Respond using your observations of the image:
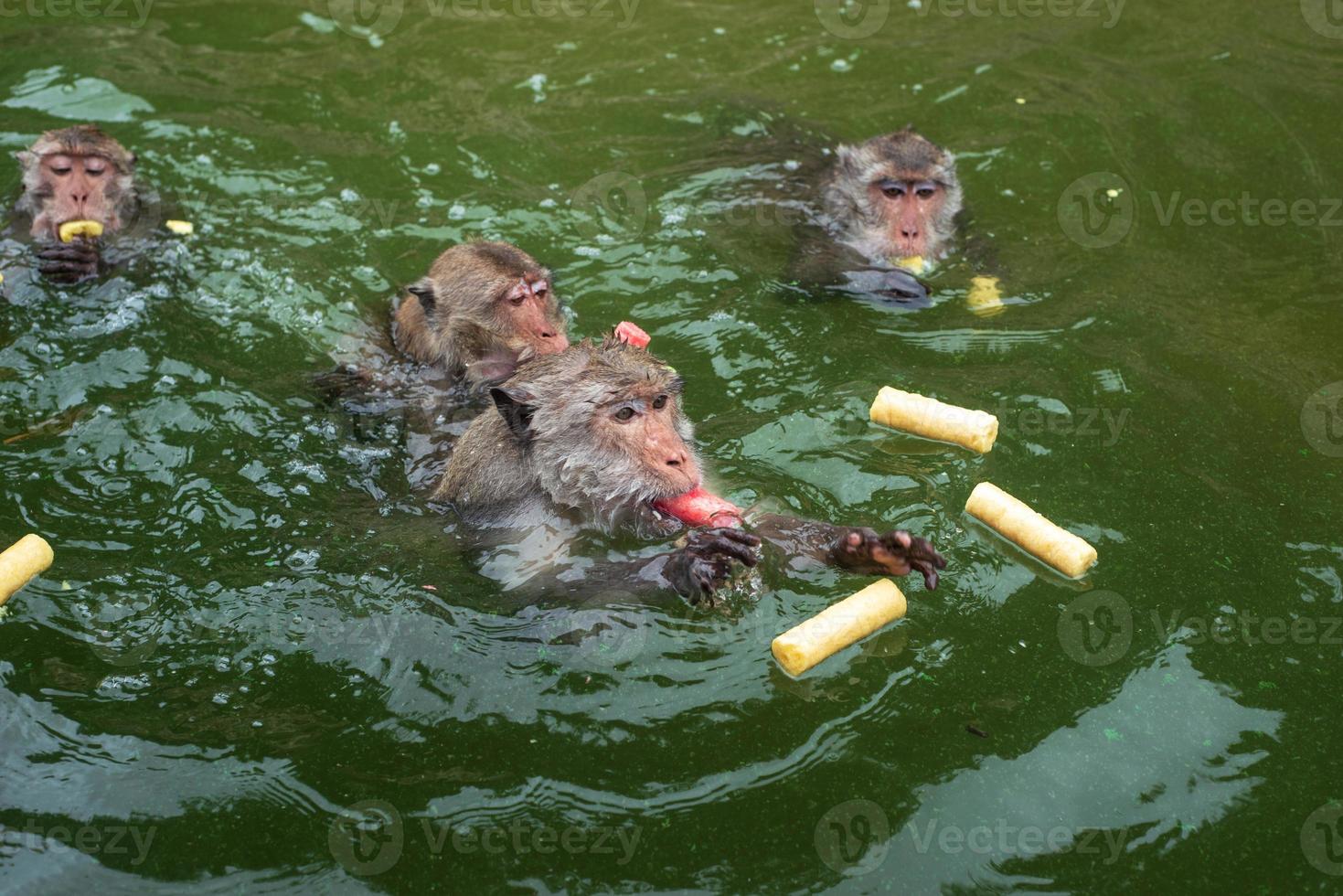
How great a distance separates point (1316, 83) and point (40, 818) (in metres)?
9.10

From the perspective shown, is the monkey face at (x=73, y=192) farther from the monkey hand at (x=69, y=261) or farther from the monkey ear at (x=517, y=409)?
the monkey ear at (x=517, y=409)

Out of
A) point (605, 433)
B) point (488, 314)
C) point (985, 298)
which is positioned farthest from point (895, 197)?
point (605, 433)

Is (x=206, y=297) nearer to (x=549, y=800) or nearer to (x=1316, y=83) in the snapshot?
(x=549, y=800)

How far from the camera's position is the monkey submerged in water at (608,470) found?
4.98 metres

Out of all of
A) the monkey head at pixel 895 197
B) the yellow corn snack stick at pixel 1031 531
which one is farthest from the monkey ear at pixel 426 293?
the yellow corn snack stick at pixel 1031 531

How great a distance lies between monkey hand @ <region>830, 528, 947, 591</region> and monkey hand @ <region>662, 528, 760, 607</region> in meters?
0.33

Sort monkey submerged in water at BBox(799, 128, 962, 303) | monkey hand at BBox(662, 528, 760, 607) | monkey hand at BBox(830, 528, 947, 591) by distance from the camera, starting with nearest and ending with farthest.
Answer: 1. monkey hand at BBox(830, 528, 947, 591)
2. monkey hand at BBox(662, 528, 760, 607)
3. monkey submerged in water at BBox(799, 128, 962, 303)

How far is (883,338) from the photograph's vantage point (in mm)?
7086

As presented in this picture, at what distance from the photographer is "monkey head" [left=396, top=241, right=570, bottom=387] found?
6578 mm

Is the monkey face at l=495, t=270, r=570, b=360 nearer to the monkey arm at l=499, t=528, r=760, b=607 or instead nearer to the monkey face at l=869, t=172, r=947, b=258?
the monkey arm at l=499, t=528, r=760, b=607

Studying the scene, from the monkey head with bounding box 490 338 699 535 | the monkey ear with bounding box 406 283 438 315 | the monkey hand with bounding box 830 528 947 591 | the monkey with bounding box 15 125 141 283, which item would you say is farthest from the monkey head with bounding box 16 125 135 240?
the monkey hand with bounding box 830 528 947 591

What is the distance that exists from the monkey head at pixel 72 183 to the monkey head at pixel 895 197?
4449 mm

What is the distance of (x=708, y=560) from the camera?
471 centimetres

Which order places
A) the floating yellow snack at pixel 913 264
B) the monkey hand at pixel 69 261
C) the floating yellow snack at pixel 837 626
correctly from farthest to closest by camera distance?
1. the floating yellow snack at pixel 913 264
2. the monkey hand at pixel 69 261
3. the floating yellow snack at pixel 837 626
